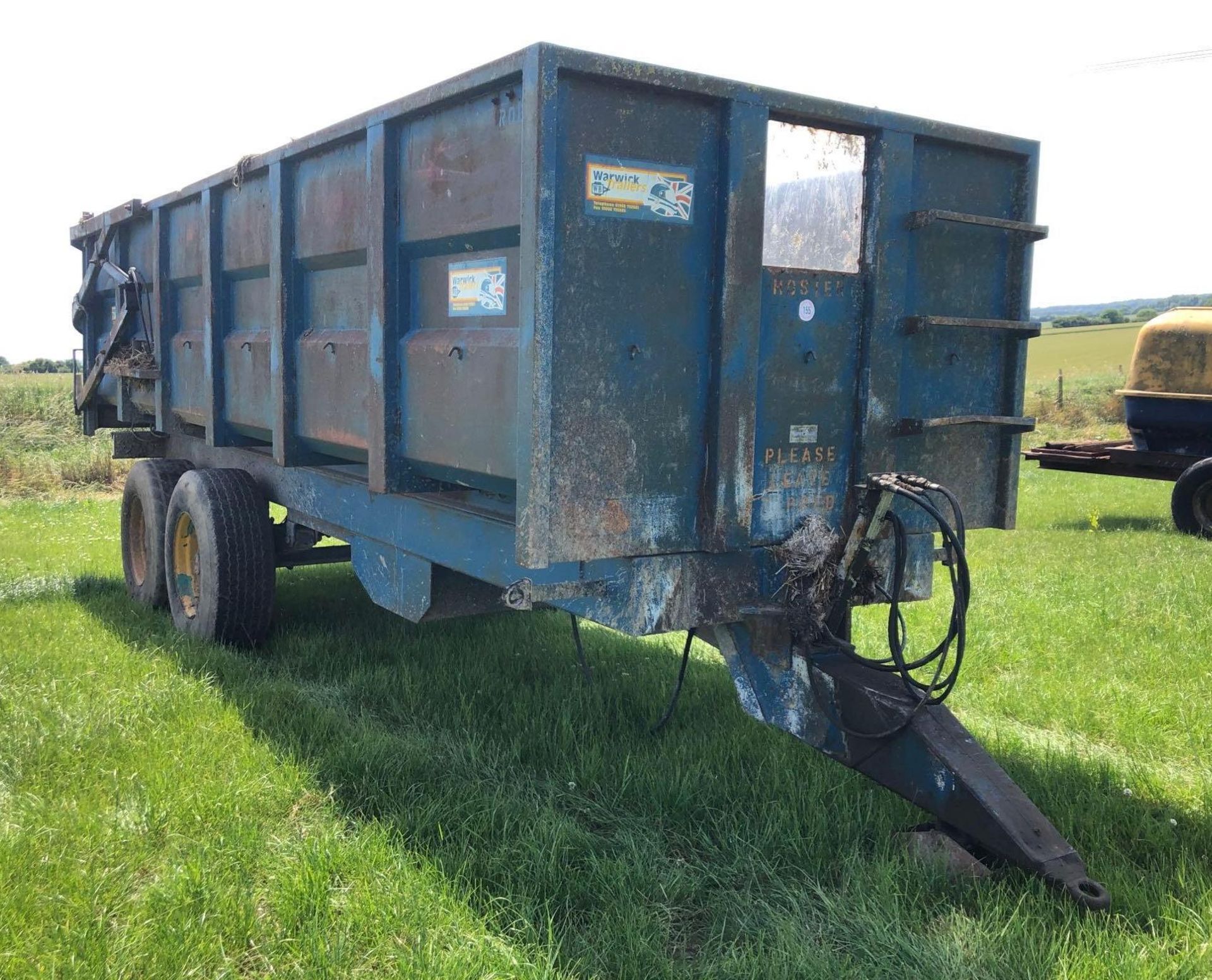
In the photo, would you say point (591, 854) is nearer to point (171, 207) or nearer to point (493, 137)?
point (493, 137)

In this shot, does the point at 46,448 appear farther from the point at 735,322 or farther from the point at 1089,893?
the point at 1089,893

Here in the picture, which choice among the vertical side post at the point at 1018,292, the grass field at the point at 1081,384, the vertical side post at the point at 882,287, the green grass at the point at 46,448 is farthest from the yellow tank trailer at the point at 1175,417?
the green grass at the point at 46,448

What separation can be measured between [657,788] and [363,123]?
8.48ft

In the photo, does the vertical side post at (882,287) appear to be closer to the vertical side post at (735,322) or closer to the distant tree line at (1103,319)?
the vertical side post at (735,322)

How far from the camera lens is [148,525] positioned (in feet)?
20.1

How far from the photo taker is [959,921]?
114 inches

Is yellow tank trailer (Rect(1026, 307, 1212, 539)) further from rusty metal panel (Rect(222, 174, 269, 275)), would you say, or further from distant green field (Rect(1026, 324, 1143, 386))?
distant green field (Rect(1026, 324, 1143, 386))

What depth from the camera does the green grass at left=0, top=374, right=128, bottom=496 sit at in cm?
1552

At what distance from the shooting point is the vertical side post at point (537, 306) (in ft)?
9.43

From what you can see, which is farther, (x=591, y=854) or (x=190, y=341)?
(x=190, y=341)

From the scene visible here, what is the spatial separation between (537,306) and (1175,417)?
10294mm

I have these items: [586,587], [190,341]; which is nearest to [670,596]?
[586,587]

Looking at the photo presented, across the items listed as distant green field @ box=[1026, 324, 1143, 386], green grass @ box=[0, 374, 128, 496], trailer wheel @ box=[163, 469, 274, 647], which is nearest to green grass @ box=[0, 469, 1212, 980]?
trailer wheel @ box=[163, 469, 274, 647]

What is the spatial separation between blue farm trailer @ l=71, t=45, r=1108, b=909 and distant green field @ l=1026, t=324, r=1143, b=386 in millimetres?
30833
